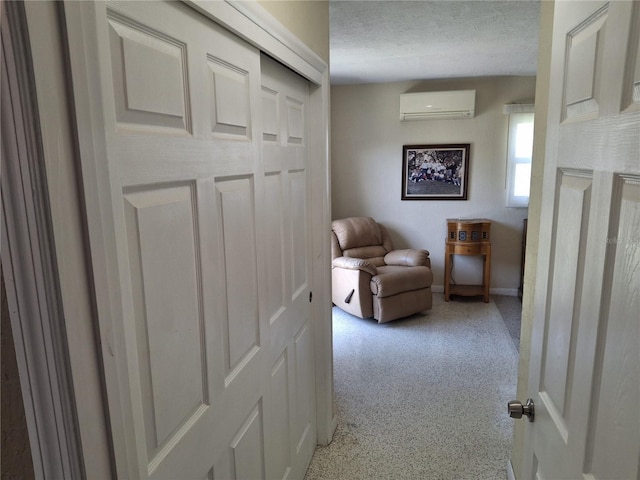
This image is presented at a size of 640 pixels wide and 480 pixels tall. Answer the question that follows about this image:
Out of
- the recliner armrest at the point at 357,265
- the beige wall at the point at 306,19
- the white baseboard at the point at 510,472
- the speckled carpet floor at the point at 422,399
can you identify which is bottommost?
the speckled carpet floor at the point at 422,399

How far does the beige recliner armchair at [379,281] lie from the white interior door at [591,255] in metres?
2.70

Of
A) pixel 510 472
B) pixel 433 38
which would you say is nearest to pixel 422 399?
pixel 510 472

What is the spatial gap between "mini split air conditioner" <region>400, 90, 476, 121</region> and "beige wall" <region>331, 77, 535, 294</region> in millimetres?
121

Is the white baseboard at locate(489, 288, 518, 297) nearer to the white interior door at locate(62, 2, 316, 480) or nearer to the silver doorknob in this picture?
the white interior door at locate(62, 2, 316, 480)

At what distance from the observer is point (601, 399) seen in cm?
72

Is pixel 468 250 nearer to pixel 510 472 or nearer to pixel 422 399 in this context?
pixel 422 399

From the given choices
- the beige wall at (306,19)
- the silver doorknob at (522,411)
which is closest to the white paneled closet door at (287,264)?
the beige wall at (306,19)

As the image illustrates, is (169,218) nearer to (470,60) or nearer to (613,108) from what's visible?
(613,108)

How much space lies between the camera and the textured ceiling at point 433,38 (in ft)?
7.91

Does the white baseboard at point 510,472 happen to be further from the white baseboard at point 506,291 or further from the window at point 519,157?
the window at point 519,157

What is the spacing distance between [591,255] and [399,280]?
3.17 meters

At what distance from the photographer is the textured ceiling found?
2.41 meters

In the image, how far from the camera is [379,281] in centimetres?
385

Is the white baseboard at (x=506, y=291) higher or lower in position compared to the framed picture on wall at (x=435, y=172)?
lower
